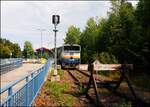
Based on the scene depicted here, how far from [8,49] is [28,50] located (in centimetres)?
2314

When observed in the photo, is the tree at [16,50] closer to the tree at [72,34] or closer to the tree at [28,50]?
the tree at [28,50]

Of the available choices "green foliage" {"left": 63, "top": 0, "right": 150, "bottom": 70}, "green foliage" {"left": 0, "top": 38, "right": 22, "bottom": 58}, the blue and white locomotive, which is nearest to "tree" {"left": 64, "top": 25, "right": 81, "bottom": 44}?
"green foliage" {"left": 0, "top": 38, "right": 22, "bottom": 58}

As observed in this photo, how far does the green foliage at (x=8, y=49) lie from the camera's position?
273 feet

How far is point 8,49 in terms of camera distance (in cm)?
8781

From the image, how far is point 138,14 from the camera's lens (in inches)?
1282

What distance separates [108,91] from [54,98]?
13.0ft

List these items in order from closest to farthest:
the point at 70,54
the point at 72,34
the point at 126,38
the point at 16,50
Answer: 1. the point at 126,38
2. the point at 70,54
3. the point at 72,34
4. the point at 16,50

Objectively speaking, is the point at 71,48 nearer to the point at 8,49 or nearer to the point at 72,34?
the point at 72,34

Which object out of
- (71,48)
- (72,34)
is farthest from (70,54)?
(72,34)

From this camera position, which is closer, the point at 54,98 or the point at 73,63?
the point at 54,98

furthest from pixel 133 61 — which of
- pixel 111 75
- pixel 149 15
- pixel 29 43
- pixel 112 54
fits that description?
pixel 29 43

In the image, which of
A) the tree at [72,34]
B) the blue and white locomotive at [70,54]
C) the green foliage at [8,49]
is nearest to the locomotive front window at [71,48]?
the blue and white locomotive at [70,54]

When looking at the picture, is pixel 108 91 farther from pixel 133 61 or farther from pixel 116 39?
pixel 116 39

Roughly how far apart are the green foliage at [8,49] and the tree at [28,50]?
2910mm
